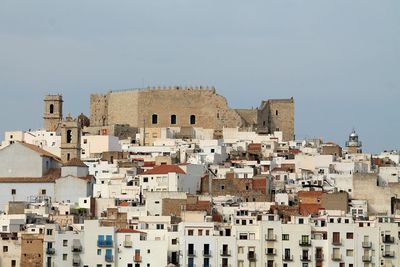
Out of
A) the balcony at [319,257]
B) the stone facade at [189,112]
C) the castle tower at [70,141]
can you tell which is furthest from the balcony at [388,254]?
the stone facade at [189,112]

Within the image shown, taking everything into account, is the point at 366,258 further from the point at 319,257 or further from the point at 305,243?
the point at 305,243

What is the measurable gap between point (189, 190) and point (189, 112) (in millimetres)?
26462

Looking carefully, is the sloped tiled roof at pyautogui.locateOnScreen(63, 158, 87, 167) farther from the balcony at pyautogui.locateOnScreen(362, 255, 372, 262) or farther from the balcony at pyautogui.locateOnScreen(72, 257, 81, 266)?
the balcony at pyautogui.locateOnScreen(362, 255, 372, 262)

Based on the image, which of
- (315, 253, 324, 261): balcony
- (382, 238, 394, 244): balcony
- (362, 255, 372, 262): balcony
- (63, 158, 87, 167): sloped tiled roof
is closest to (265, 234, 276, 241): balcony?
(315, 253, 324, 261): balcony

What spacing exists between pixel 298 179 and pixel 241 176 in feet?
14.6

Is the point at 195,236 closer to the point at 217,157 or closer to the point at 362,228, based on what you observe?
the point at 362,228

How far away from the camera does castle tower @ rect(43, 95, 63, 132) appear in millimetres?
116312

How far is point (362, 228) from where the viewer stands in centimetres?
7594

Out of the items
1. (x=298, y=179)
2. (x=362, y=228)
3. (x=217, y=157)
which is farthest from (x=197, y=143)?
(x=362, y=228)

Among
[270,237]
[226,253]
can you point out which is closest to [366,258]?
[270,237]

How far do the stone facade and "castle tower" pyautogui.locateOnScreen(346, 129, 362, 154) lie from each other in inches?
189

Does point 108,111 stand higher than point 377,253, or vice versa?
point 108,111

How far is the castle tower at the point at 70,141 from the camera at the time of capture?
99.4 meters

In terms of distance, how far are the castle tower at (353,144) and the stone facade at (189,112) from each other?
15.7ft
